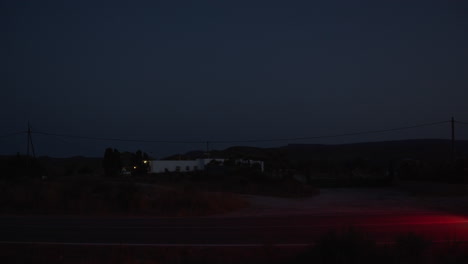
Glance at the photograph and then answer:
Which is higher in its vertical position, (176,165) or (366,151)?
(366,151)

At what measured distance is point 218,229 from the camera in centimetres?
1927

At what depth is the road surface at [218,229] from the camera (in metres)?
16.0

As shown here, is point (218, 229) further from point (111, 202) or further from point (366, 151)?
point (366, 151)

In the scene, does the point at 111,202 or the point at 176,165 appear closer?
the point at 111,202

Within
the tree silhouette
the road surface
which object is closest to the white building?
the tree silhouette

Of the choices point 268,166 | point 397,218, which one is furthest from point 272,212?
point 268,166

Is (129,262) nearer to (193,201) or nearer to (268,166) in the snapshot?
(193,201)

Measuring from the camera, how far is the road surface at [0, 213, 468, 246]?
16.0 metres

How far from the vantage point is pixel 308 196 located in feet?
133

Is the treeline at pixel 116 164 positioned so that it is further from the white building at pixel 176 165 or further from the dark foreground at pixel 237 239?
the dark foreground at pixel 237 239

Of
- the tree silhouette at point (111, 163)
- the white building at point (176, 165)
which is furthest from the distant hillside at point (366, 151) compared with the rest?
the tree silhouette at point (111, 163)

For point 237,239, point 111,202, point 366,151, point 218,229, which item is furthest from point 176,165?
point 237,239

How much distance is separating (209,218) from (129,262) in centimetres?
1322

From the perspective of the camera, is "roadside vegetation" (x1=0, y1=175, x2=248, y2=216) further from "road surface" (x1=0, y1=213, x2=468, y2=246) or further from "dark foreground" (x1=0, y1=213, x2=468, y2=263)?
"dark foreground" (x1=0, y1=213, x2=468, y2=263)
